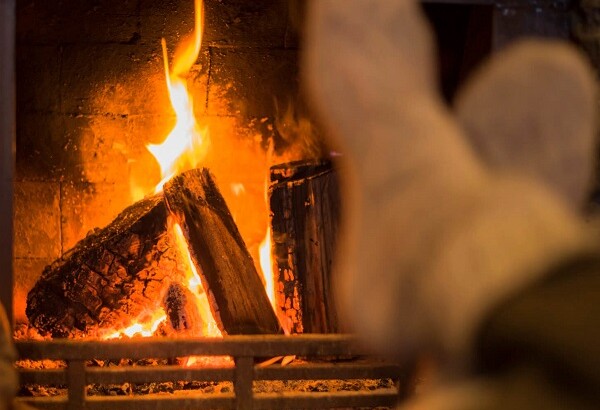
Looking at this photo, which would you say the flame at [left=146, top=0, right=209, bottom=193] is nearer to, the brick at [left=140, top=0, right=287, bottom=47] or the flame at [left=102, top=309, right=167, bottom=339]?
the brick at [left=140, top=0, right=287, bottom=47]

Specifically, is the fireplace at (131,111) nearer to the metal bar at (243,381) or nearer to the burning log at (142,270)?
the burning log at (142,270)

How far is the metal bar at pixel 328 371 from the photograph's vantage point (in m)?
1.59

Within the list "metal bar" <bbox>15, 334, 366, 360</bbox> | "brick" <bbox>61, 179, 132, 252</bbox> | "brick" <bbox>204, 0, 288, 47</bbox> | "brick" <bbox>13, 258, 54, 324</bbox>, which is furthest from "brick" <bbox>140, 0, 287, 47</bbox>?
"metal bar" <bbox>15, 334, 366, 360</bbox>

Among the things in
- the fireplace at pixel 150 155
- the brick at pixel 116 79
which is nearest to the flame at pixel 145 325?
the fireplace at pixel 150 155

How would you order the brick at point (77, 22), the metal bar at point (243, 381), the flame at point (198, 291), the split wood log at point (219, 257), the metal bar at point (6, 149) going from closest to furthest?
the metal bar at point (6, 149), the metal bar at point (243, 381), the split wood log at point (219, 257), the flame at point (198, 291), the brick at point (77, 22)

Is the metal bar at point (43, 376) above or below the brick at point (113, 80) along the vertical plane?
below

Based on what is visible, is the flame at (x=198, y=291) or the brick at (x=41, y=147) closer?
the flame at (x=198, y=291)

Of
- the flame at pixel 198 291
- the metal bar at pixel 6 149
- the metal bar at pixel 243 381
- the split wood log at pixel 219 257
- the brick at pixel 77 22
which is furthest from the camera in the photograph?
the brick at pixel 77 22

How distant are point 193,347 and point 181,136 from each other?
0.77 meters

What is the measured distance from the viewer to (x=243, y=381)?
1572mm

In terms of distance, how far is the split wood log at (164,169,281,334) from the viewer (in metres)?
1.73

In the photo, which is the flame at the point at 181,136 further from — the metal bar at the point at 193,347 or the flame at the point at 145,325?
the metal bar at the point at 193,347

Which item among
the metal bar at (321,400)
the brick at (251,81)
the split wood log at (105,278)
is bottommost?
the metal bar at (321,400)

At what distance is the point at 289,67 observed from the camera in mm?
2148
